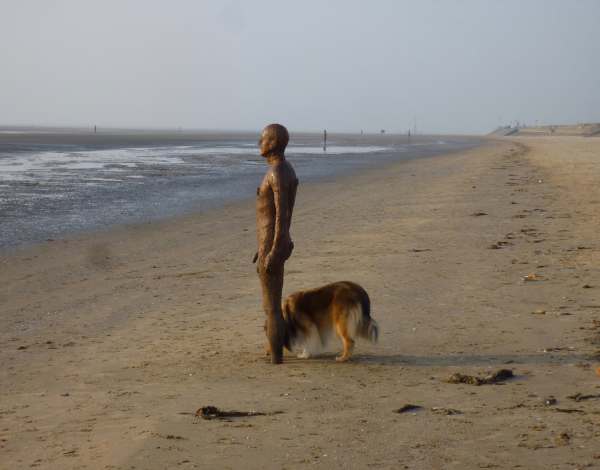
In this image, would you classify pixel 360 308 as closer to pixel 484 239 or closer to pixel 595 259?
pixel 595 259

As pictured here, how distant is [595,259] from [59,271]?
7173 mm

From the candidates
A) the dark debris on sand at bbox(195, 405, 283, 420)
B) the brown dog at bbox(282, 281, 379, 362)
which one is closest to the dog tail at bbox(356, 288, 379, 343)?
the brown dog at bbox(282, 281, 379, 362)

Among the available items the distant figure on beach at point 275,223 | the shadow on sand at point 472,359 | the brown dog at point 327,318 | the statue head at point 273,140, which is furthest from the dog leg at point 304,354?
the statue head at point 273,140

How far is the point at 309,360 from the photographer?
7.48 metres

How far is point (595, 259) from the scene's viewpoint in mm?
11719

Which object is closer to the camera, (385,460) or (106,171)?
(385,460)

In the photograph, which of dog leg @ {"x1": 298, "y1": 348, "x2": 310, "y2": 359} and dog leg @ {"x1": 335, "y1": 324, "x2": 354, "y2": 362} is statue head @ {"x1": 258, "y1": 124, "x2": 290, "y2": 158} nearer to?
dog leg @ {"x1": 335, "y1": 324, "x2": 354, "y2": 362}

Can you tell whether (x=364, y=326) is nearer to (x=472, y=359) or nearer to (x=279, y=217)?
(x=472, y=359)

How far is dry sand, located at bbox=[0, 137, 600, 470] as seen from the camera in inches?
204

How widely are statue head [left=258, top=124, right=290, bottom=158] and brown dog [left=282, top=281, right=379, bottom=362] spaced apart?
1.21 metres

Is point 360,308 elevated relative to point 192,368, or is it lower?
elevated

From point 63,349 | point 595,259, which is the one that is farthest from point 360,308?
point 595,259

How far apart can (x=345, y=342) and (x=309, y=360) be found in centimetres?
41

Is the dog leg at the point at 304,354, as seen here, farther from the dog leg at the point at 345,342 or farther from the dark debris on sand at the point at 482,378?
the dark debris on sand at the point at 482,378
